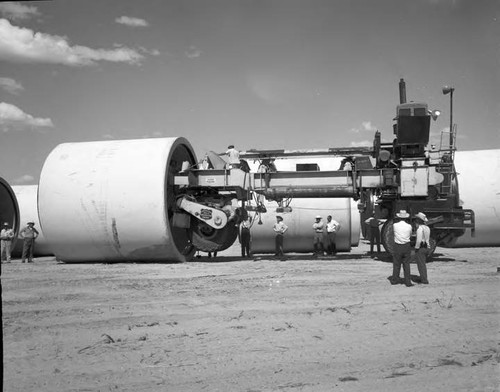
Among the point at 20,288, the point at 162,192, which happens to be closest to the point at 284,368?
the point at 20,288

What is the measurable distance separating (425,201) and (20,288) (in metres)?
9.56

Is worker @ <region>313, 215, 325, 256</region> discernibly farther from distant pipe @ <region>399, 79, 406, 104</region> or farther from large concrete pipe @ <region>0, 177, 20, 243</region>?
large concrete pipe @ <region>0, 177, 20, 243</region>

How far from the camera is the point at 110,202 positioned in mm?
12500

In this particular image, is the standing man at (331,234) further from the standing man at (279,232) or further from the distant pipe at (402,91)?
the distant pipe at (402,91)

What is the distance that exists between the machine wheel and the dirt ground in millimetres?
2831

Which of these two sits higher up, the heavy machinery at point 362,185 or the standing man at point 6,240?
the heavy machinery at point 362,185

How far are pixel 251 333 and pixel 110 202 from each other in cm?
696

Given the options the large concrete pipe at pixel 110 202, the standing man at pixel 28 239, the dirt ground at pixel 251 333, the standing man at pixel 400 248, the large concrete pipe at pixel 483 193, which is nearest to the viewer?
the dirt ground at pixel 251 333

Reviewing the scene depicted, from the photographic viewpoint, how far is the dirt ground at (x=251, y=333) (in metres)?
5.06

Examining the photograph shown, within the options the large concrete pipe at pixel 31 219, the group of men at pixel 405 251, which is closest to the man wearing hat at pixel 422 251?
the group of men at pixel 405 251

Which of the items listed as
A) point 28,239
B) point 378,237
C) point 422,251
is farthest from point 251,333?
point 28,239

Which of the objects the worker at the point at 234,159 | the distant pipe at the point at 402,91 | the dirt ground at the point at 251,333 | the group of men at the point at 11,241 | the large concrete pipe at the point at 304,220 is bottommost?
the dirt ground at the point at 251,333

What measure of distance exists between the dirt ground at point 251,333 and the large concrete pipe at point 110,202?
5.16 ft

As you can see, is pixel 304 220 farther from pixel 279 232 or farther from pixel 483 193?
pixel 483 193
